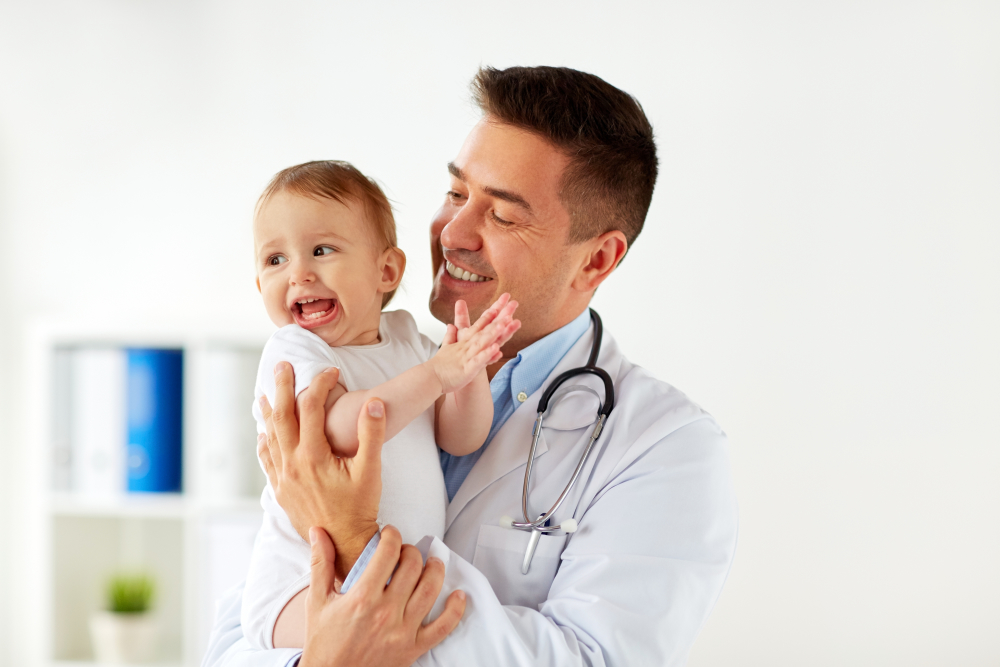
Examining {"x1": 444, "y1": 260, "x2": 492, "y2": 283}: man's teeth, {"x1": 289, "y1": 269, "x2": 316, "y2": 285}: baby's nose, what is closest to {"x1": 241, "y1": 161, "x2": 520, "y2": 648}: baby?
{"x1": 289, "y1": 269, "x2": 316, "y2": 285}: baby's nose

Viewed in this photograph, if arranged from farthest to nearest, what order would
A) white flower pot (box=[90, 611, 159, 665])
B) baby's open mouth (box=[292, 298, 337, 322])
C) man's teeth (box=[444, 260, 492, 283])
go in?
white flower pot (box=[90, 611, 159, 665]) → man's teeth (box=[444, 260, 492, 283]) → baby's open mouth (box=[292, 298, 337, 322])

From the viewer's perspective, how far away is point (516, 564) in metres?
1.29

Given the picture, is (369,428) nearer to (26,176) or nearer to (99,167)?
(99,167)

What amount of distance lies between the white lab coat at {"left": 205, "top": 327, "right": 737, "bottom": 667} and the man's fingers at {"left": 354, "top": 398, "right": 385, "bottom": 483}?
181 millimetres

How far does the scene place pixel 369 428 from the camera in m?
1.11

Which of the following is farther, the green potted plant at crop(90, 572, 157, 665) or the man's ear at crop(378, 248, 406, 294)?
the green potted plant at crop(90, 572, 157, 665)

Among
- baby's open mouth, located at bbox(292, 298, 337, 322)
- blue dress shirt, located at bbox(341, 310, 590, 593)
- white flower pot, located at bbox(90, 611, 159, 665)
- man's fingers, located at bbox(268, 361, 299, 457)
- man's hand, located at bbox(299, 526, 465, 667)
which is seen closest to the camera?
man's hand, located at bbox(299, 526, 465, 667)

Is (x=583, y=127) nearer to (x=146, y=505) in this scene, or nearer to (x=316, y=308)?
(x=316, y=308)

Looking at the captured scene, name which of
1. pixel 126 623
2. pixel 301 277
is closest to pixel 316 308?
pixel 301 277

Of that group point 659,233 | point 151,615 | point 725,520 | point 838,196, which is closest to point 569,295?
point 725,520

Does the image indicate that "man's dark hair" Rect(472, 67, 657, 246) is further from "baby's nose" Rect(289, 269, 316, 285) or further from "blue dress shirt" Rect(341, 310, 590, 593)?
"baby's nose" Rect(289, 269, 316, 285)

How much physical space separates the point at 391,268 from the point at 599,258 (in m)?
0.48

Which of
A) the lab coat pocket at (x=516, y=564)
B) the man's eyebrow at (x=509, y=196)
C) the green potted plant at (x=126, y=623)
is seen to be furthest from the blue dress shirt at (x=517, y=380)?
the green potted plant at (x=126, y=623)

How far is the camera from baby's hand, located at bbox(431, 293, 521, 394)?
1136mm
